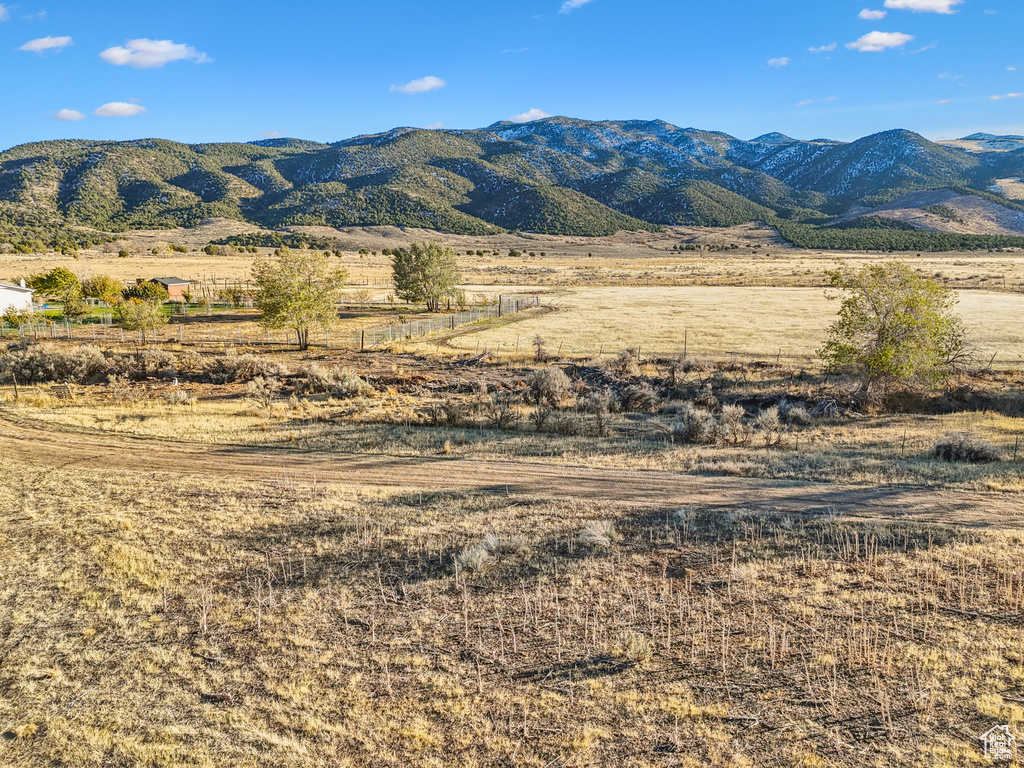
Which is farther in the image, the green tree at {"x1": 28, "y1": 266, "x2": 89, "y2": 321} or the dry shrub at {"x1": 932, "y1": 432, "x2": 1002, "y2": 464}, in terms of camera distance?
the green tree at {"x1": 28, "y1": 266, "x2": 89, "y2": 321}

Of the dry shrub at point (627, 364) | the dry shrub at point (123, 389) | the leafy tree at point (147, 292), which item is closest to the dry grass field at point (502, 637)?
the dry shrub at point (123, 389)

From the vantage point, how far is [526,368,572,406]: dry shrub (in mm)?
25328

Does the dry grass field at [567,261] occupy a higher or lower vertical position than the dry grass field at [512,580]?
higher

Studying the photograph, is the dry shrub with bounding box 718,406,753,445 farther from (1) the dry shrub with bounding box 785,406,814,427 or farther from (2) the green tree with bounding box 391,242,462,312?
(2) the green tree with bounding box 391,242,462,312

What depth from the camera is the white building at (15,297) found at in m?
52.0

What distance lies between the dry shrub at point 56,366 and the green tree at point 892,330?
35192 mm

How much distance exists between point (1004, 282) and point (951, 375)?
64.3 m

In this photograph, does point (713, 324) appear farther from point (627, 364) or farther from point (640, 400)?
point (640, 400)

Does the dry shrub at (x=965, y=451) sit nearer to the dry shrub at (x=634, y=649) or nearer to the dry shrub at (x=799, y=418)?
the dry shrub at (x=799, y=418)

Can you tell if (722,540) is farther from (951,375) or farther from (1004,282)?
(1004,282)

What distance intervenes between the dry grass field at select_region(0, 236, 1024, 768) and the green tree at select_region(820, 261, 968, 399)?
3.98 feet

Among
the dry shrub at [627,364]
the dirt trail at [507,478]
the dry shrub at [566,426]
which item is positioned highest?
the dry shrub at [627,364]

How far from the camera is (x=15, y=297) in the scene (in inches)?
2117

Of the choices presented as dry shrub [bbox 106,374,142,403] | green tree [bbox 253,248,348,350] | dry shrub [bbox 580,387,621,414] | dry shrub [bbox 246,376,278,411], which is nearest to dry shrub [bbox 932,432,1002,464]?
dry shrub [bbox 580,387,621,414]
